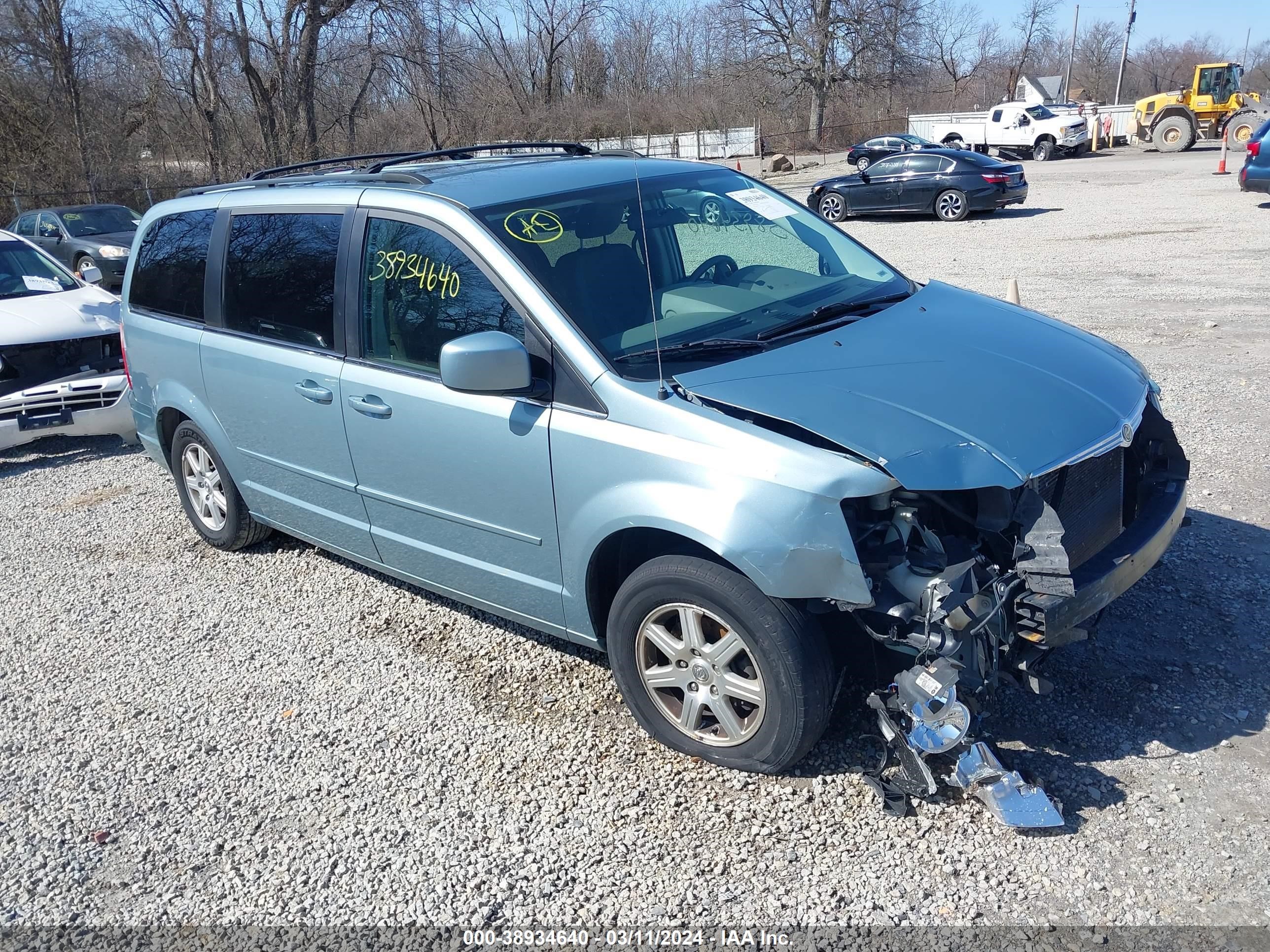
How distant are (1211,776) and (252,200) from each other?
473 cm

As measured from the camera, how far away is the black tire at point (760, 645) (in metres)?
3.14

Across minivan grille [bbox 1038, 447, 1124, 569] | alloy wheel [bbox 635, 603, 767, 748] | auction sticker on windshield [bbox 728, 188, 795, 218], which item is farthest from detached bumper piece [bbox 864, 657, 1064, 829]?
auction sticker on windshield [bbox 728, 188, 795, 218]

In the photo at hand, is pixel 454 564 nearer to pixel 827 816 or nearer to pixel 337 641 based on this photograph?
pixel 337 641

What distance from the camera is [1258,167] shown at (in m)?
17.4

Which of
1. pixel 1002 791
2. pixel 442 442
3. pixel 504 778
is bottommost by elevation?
pixel 504 778

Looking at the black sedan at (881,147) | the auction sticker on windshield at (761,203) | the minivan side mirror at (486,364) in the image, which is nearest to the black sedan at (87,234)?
the auction sticker on windshield at (761,203)

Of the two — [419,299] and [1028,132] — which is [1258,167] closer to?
[419,299]

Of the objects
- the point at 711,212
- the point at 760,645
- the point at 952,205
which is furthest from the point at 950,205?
the point at 760,645

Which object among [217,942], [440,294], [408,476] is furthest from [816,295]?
[217,942]

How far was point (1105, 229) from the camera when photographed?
1686cm

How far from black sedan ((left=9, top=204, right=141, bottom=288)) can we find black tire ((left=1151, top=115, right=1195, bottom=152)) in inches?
1275

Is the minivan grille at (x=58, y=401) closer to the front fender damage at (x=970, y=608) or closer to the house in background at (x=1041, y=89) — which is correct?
the front fender damage at (x=970, y=608)

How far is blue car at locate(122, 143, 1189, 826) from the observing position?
10.1ft

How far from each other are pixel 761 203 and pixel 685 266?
2.45 ft
